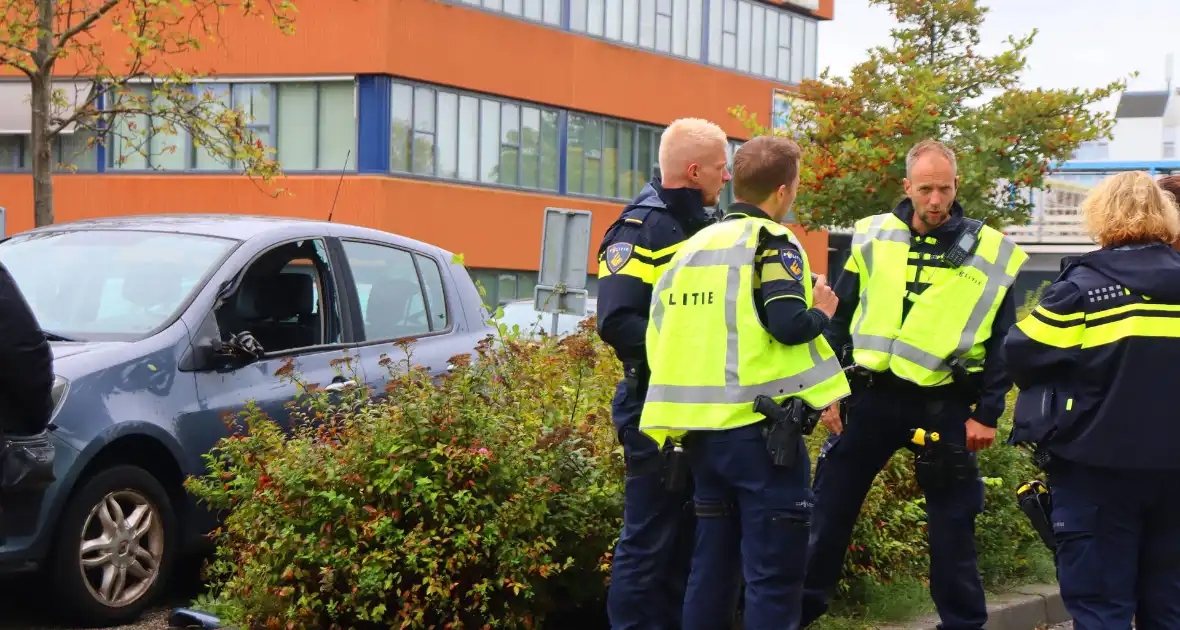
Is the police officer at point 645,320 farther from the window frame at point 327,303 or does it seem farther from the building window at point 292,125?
the building window at point 292,125

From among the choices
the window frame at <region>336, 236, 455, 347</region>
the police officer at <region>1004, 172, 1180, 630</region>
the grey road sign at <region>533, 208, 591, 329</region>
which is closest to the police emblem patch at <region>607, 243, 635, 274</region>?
the police officer at <region>1004, 172, 1180, 630</region>

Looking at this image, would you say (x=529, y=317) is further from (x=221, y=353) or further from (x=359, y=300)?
(x=221, y=353)

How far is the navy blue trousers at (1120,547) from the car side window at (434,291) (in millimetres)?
4337

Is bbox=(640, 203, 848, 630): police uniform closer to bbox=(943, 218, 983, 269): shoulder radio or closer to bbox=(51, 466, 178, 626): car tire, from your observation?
bbox=(943, 218, 983, 269): shoulder radio

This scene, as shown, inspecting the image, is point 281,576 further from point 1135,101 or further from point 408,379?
point 1135,101

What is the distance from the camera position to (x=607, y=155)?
41812 millimetres

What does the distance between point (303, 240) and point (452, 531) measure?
2.74 m

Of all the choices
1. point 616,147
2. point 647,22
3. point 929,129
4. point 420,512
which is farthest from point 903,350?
point 647,22

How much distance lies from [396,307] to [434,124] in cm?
2818

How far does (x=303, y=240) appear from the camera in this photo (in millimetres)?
8047

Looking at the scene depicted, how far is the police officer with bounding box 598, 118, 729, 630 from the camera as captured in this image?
18.0 feet

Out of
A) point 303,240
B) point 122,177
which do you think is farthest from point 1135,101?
point 303,240

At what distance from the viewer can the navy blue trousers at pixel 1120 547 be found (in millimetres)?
4996

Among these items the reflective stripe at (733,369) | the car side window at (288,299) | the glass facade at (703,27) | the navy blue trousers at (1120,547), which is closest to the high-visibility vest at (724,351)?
the reflective stripe at (733,369)
